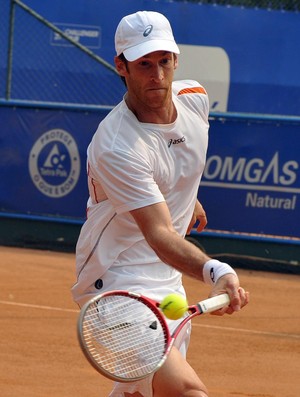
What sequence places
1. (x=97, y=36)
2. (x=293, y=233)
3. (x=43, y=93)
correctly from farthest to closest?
(x=97, y=36) → (x=43, y=93) → (x=293, y=233)

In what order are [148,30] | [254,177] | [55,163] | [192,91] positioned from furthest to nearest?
[55,163]
[254,177]
[192,91]
[148,30]

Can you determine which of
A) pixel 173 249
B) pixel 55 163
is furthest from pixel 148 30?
pixel 55 163

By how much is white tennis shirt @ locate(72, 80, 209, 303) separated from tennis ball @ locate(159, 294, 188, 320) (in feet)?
1.83

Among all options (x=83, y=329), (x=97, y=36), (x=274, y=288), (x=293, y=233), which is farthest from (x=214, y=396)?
(x=97, y=36)

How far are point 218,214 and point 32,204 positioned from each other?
221 cm

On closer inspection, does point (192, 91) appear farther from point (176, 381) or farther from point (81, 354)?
point (81, 354)

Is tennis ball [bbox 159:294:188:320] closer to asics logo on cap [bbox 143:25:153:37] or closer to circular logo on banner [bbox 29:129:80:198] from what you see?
asics logo on cap [bbox 143:25:153:37]

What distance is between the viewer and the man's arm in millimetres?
3793

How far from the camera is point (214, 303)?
3.68m

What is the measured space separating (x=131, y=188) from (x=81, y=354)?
11.0ft

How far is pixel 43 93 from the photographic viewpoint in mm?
14445

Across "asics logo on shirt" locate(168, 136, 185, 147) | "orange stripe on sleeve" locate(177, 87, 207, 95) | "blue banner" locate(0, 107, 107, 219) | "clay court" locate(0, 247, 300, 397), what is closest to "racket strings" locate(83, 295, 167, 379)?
"asics logo on shirt" locate(168, 136, 185, 147)

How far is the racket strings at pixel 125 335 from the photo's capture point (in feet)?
12.4

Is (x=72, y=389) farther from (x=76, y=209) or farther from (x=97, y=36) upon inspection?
(x=97, y=36)
